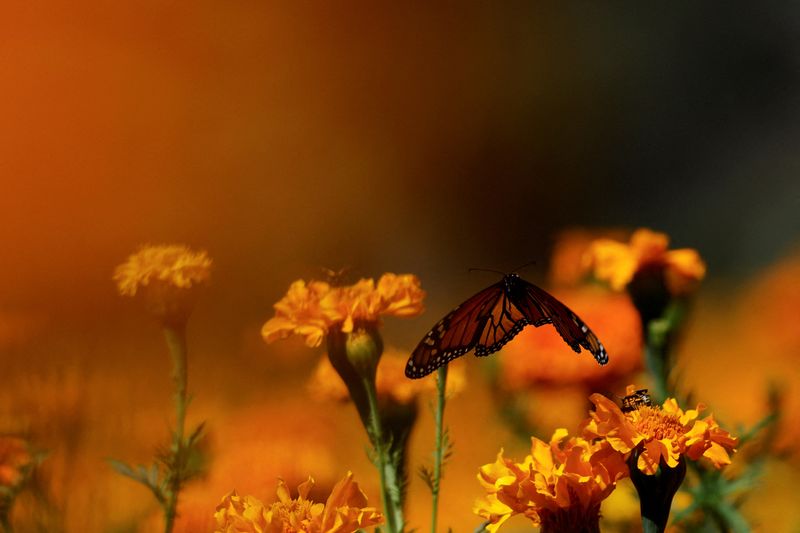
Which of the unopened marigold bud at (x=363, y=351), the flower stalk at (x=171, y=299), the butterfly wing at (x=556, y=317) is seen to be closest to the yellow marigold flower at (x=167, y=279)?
the flower stalk at (x=171, y=299)

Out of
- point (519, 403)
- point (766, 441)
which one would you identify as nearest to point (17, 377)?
point (519, 403)

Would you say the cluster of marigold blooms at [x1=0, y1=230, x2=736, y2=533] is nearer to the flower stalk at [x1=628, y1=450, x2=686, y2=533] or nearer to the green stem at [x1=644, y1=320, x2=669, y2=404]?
the flower stalk at [x1=628, y1=450, x2=686, y2=533]

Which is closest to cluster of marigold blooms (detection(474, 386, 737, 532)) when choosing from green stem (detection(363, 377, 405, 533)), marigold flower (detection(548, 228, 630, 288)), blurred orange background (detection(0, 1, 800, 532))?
green stem (detection(363, 377, 405, 533))

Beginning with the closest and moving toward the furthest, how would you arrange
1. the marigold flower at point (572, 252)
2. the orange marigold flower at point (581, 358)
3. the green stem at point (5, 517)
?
the green stem at point (5, 517) → the orange marigold flower at point (581, 358) → the marigold flower at point (572, 252)

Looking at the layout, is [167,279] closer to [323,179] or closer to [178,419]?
[178,419]

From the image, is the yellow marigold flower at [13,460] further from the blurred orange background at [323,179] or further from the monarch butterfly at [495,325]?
the monarch butterfly at [495,325]
